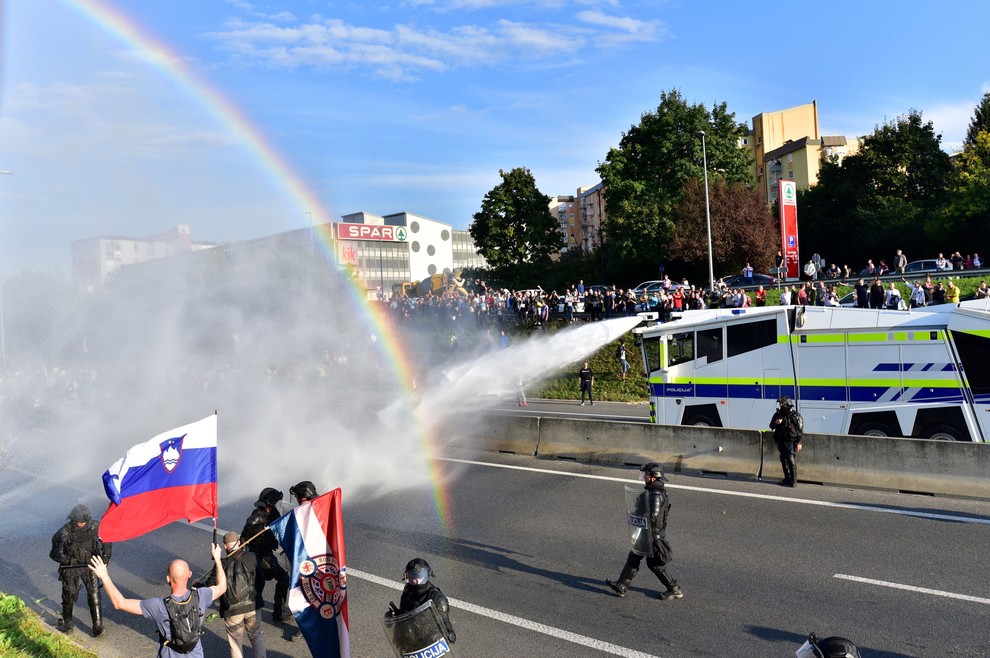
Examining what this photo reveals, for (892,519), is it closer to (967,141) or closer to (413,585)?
(413,585)

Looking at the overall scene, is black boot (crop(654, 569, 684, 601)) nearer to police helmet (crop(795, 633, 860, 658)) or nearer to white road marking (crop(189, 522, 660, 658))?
white road marking (crop(189, 522, 660, 658))

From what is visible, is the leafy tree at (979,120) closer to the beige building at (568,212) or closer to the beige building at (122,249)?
the beige building at (122,249)

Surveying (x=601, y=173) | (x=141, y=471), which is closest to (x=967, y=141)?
(x=601, y=173)

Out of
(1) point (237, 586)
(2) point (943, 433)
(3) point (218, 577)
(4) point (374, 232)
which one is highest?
(4) point (374, 232)

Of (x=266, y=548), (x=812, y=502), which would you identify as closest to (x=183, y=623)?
(x=266, y=548)

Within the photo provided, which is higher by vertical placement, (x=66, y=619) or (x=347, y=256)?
(x=347, y=256)

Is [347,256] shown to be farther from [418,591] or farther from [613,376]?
[418,591]

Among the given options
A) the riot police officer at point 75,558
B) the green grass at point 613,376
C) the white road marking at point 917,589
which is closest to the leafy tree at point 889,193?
the green grass at point 613,376

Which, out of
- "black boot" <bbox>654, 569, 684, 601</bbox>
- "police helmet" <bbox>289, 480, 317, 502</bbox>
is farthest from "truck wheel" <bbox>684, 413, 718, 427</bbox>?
"police helmet" <bbox>289, 480, 317, 502</bbox>

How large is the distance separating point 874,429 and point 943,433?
43.4 inches

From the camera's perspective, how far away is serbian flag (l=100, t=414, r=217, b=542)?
21.3ft

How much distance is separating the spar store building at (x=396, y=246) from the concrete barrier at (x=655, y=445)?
79.2 metres

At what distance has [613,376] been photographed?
28453 mm

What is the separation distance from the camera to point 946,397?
42.8ft
